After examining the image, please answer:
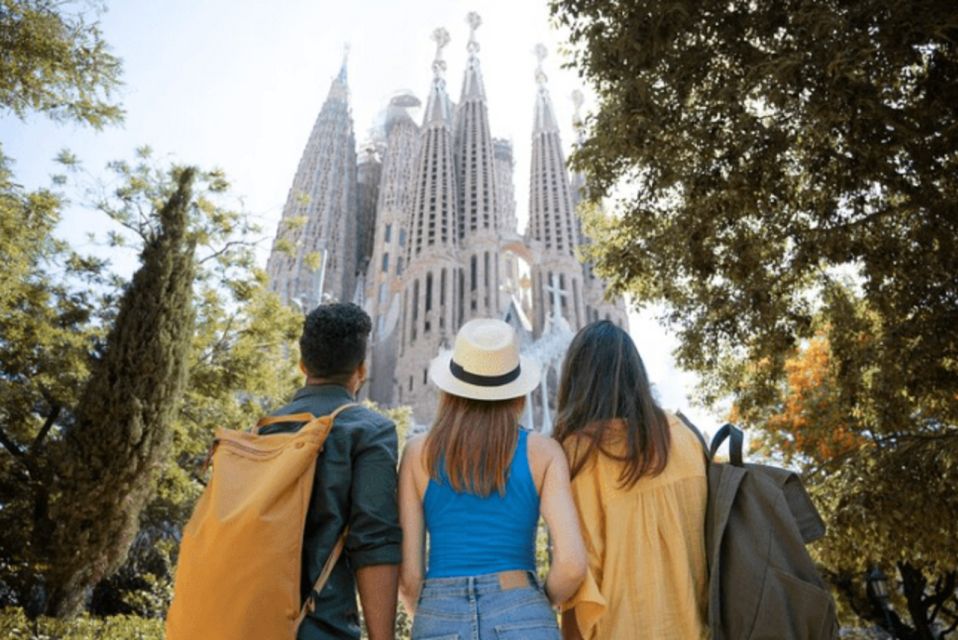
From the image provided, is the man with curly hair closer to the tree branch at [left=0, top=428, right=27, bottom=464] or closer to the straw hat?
the straw hat

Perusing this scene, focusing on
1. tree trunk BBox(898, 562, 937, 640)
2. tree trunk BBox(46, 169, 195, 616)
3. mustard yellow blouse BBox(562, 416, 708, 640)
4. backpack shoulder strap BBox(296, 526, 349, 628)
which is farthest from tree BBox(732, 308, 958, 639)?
tree trunk BBox(46, 169, 195, 616)

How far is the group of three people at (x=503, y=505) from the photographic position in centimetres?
196

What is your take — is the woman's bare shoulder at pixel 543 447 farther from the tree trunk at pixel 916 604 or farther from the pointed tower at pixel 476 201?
the pointed tower at pixel 476 201

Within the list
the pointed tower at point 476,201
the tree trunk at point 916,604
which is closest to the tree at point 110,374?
the tree trunk at point 916,604

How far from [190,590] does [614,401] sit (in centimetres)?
140

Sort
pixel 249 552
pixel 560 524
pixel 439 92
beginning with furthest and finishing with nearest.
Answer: pixel 439 92 → pixel 560 524 → pixel 249 552

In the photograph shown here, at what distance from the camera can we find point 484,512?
2.04 m

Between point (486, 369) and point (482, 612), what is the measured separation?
752mm

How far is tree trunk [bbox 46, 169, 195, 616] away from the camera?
718 centimetres

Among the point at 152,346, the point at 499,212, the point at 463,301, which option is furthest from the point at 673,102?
the point at 499,212

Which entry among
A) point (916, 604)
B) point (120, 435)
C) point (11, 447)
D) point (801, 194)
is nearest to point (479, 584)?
point (801, 194)

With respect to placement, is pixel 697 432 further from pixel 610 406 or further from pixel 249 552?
pixel 249 552

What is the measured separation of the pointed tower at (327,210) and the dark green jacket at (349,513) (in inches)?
1832

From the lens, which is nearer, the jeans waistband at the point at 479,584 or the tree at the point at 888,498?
the jeans waistband at the point at 479,584
